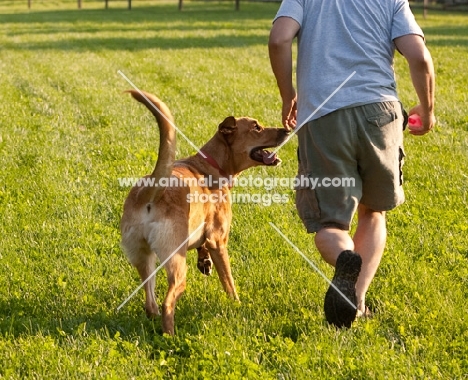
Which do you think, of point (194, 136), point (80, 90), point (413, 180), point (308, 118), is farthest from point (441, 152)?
point (80, 90)

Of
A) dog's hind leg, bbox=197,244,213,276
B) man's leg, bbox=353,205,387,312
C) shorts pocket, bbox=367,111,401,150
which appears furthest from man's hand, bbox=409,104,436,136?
dog's hind leg, bbox=197,244,213,276

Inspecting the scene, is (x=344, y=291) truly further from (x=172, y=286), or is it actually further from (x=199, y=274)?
(x=199, y=274)

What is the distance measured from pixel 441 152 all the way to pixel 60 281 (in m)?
5.17

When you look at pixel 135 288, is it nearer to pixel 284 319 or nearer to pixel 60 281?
pixel 60 281

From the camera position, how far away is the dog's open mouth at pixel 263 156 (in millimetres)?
5512

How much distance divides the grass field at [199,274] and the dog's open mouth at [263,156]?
707mm

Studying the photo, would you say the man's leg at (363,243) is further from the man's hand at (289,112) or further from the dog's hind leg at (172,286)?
the dog's hind leg at (172,286)

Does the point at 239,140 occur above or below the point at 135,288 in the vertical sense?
above

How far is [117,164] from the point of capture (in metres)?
7.99

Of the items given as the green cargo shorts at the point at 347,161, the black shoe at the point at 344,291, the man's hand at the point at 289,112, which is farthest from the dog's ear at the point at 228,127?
the black shoe at the point at 344,291

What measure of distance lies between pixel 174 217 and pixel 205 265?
41.4 inches

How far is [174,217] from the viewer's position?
446 centimetres

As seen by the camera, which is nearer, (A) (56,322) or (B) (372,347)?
(B) (372,347)

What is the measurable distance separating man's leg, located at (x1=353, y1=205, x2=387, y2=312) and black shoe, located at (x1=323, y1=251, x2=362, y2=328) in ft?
1.23
